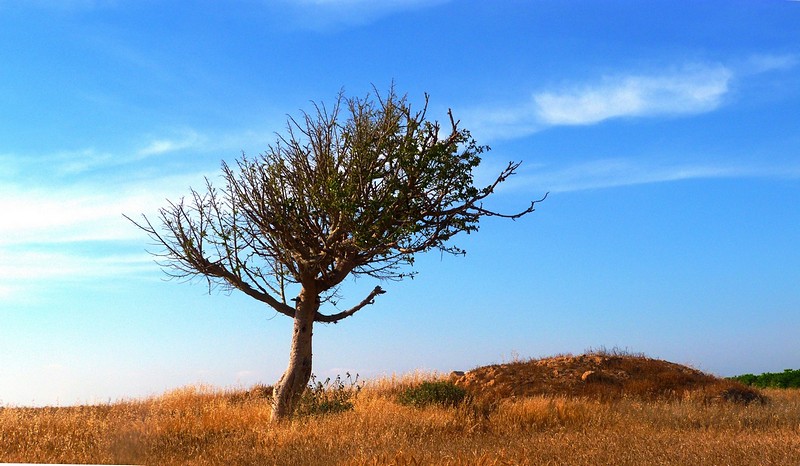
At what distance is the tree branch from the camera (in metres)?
17.0

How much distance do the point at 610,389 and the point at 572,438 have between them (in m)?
12.1

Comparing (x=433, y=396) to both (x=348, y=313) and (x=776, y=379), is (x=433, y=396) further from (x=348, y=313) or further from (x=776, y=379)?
(x=776, y=379)

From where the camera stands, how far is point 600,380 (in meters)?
23.2

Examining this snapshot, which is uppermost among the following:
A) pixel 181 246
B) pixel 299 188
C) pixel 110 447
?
pixel 299 188

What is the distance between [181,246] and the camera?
55.9 feet

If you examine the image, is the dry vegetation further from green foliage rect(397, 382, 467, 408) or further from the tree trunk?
green foliage rect(397, 382, 467, 408)

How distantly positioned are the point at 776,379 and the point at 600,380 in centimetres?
1189

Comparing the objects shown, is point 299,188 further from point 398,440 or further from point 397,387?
point 397,387

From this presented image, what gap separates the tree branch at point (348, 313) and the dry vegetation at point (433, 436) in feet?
7.44

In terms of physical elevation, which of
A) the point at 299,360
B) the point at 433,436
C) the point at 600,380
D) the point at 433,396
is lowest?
the point at 433,436

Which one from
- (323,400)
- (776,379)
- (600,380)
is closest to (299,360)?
(323,400)

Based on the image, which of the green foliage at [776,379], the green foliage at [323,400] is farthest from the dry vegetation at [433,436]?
the green foliage at [776,379]

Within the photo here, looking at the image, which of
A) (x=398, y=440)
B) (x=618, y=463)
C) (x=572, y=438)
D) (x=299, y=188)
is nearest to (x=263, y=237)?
(x=299, y=188)

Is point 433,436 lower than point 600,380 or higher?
lower
